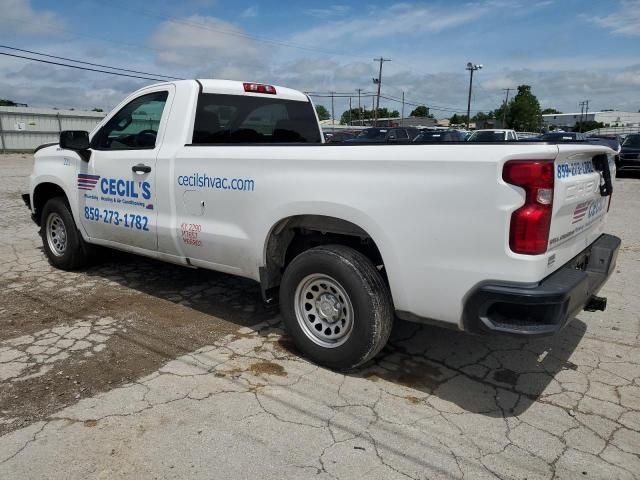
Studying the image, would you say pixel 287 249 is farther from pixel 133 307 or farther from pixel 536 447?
pixel 536 447

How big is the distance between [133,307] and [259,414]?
2.23 metres

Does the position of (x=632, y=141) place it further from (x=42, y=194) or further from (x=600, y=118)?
(x=600, y=118)

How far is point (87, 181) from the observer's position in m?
5.11

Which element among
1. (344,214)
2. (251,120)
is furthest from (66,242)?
(344,214)

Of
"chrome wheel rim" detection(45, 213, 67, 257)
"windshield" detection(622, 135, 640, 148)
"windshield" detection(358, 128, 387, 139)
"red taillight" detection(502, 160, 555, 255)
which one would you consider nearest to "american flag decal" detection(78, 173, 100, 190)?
"chrome wheel rim" detection(45, 213, 67, 257)

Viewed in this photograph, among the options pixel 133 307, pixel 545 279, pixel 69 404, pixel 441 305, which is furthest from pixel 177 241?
pixel 545 279

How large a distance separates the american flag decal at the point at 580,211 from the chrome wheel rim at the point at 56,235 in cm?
500

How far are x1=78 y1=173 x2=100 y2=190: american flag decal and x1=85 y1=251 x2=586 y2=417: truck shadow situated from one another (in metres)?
1.09

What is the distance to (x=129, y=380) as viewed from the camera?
3.44 metres

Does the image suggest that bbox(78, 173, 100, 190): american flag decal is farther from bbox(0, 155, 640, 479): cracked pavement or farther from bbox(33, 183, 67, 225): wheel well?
bbox(0, 155, 640, 479): cracked pavement

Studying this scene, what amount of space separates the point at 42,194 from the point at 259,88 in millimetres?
2915

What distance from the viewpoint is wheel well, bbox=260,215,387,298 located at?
3.48 metres

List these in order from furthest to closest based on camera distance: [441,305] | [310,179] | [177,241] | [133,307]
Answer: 1. [133,307]
2. [177,241]
3. [310,179]
4. [441,305]

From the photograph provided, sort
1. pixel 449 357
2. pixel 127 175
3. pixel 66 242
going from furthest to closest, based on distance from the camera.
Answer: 1. pixel 66 242
2. pixel 127 175
3. pixel 449 357
